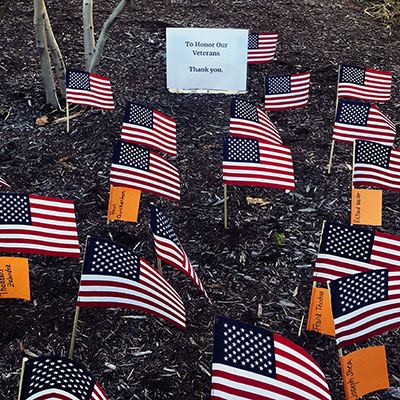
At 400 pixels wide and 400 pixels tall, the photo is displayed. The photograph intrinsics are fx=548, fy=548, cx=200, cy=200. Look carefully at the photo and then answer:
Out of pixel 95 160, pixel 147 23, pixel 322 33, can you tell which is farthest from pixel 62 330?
pixel 322 33

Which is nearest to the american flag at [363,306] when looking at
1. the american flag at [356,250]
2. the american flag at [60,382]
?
the american flag at [356,250]

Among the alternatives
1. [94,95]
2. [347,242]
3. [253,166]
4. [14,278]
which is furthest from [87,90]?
→ [347,242]

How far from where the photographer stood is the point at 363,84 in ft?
20.6

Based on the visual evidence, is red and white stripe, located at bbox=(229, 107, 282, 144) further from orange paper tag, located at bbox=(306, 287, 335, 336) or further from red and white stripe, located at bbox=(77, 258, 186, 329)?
red and white stripe, located at bbox=(77, 258, 186, 329)

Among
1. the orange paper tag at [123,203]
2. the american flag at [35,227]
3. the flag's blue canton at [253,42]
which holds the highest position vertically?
the flag's blue canton at [253,42]

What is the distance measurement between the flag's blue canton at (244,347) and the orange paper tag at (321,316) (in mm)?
1030

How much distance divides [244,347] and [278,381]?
0.25 metres

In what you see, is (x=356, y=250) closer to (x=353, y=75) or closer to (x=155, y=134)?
(x=155, y=134)

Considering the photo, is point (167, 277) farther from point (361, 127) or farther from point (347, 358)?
point (361, 127)

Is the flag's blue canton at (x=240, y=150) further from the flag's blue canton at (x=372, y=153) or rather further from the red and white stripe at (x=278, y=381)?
the red and white stripe at (x=278, y=381)

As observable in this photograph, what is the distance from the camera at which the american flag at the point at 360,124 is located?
5.51 meters

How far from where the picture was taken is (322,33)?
30.1ft

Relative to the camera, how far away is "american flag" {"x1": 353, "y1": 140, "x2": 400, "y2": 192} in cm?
478

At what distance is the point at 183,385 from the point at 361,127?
10.5 ft
